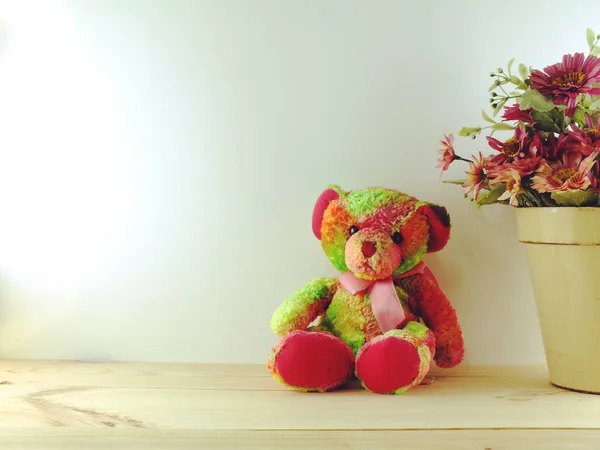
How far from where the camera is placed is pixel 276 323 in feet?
3.38

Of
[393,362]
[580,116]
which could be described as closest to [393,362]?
[393,362]

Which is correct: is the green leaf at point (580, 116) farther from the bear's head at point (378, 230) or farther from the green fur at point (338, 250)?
the green fur at point (338, 250)

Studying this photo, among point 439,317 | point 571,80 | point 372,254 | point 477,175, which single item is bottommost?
point 439,317

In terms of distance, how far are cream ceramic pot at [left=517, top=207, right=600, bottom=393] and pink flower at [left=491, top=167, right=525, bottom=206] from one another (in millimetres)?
42

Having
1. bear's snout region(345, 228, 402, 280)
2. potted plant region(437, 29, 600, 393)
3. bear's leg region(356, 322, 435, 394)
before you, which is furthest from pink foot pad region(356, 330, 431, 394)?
potted plant region(437, 29, 600, 393)

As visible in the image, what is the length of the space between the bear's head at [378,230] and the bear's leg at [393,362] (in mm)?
114

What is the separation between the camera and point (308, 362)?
3.04 feet

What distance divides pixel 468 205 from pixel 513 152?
0.22 meters

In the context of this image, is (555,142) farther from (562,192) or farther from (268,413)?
(268,413)

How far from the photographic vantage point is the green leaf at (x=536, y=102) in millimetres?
903

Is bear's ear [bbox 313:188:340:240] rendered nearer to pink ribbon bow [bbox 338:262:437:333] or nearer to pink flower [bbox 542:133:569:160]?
pink ribbon bow [bbox 338:262:437:333]

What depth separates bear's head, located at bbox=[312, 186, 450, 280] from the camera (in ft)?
3.23

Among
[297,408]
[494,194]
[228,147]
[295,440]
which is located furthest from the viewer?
[228,147]

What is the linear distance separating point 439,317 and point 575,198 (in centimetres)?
28
